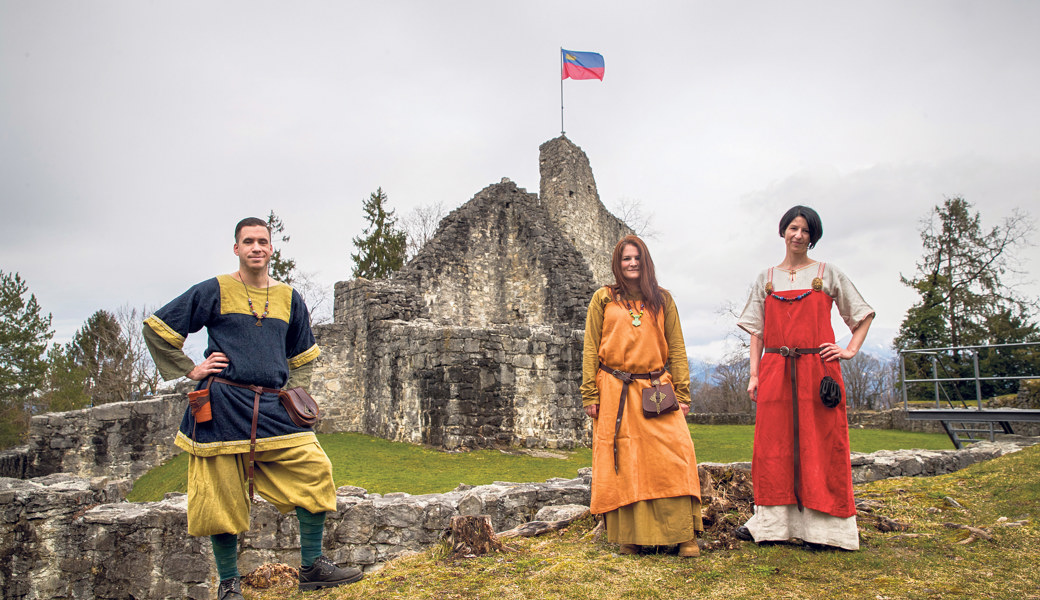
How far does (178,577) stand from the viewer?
4.40 m

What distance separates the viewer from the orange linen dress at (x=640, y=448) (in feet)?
12.3

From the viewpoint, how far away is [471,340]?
11.4 meters

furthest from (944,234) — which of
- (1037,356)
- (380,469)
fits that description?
(380,469)

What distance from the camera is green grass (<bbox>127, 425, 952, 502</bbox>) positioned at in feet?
26.3

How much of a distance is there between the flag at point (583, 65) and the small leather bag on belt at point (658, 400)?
26529mm

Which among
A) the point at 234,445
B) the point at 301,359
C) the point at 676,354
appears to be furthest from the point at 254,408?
the point at 676,354

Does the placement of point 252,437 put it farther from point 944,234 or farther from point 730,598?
point 944,234

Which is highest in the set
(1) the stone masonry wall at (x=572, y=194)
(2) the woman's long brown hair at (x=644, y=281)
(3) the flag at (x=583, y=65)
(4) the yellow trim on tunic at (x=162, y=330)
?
(3) the flag at (x=583, y=65)

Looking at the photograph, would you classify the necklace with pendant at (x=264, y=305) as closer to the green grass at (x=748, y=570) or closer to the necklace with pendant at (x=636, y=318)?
the green grass at (x=748, y=570)

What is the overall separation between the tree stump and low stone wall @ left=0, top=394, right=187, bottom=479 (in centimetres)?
948

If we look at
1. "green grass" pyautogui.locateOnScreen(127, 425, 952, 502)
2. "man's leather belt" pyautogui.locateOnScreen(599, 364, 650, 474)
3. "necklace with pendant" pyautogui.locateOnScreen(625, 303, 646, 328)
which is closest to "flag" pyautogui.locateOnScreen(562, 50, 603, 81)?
"green grass" pyautogui.locateOnScreen(127, 425, 952, 502)

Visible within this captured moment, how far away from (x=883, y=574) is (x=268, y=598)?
11.6 ft

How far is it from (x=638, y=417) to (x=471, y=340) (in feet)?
25.3

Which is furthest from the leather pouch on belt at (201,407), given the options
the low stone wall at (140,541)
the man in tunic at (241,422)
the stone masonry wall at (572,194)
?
the stone masonry wall at (572,194)
